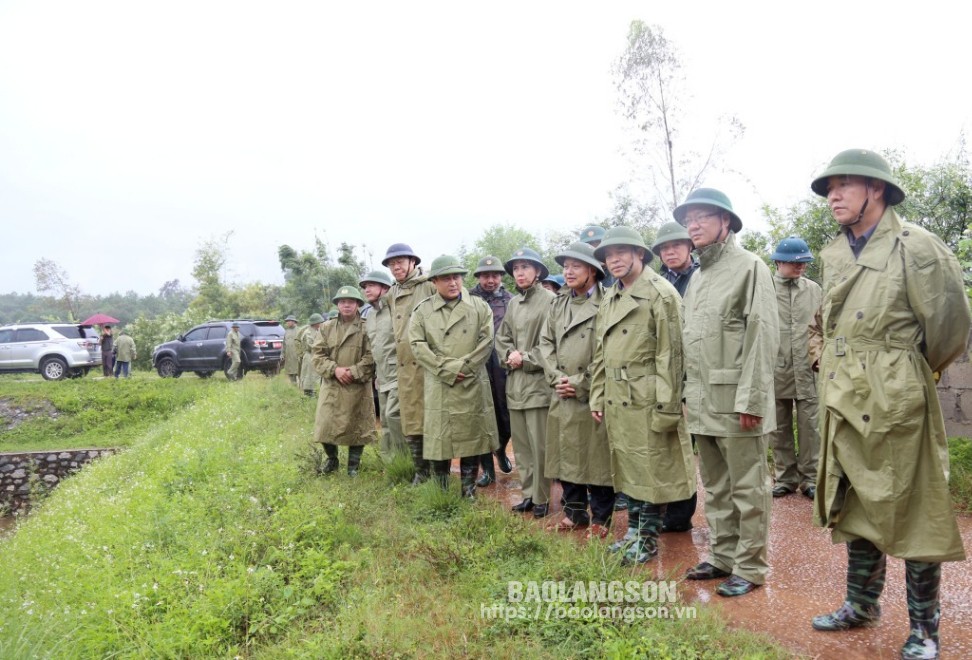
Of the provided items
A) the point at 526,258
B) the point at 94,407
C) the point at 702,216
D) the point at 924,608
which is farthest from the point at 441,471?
the point at 94,407

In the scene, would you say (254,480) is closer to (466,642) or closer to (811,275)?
(466,642)

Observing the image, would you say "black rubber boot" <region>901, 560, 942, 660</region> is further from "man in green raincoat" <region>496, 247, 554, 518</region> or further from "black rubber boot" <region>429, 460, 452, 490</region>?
"black rubber boot" <region>429, 460, 452, 490</region>

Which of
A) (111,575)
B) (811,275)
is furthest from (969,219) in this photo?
(111,575)

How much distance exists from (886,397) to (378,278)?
5173 millimetres

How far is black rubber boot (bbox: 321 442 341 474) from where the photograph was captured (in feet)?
22.3

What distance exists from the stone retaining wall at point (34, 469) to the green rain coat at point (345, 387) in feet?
35.4

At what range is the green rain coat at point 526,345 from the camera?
5047 millimetres

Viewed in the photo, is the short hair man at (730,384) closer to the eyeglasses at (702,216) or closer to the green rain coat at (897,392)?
the eyeglasses at (702,216)

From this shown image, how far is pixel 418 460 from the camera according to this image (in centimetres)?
598

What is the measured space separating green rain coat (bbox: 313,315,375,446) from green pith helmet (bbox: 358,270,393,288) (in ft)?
1.39

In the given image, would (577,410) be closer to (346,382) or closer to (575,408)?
(575,408)

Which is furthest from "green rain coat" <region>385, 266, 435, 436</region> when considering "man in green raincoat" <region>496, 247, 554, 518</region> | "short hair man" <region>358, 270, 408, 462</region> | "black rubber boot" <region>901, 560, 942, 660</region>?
"black rubber boot" <region>901, 560, 942, 660</region>

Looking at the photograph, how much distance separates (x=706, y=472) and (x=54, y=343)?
22.9 meters

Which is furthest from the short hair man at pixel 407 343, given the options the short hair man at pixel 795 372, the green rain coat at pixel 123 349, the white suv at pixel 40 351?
the white suv at pixel 40 351
